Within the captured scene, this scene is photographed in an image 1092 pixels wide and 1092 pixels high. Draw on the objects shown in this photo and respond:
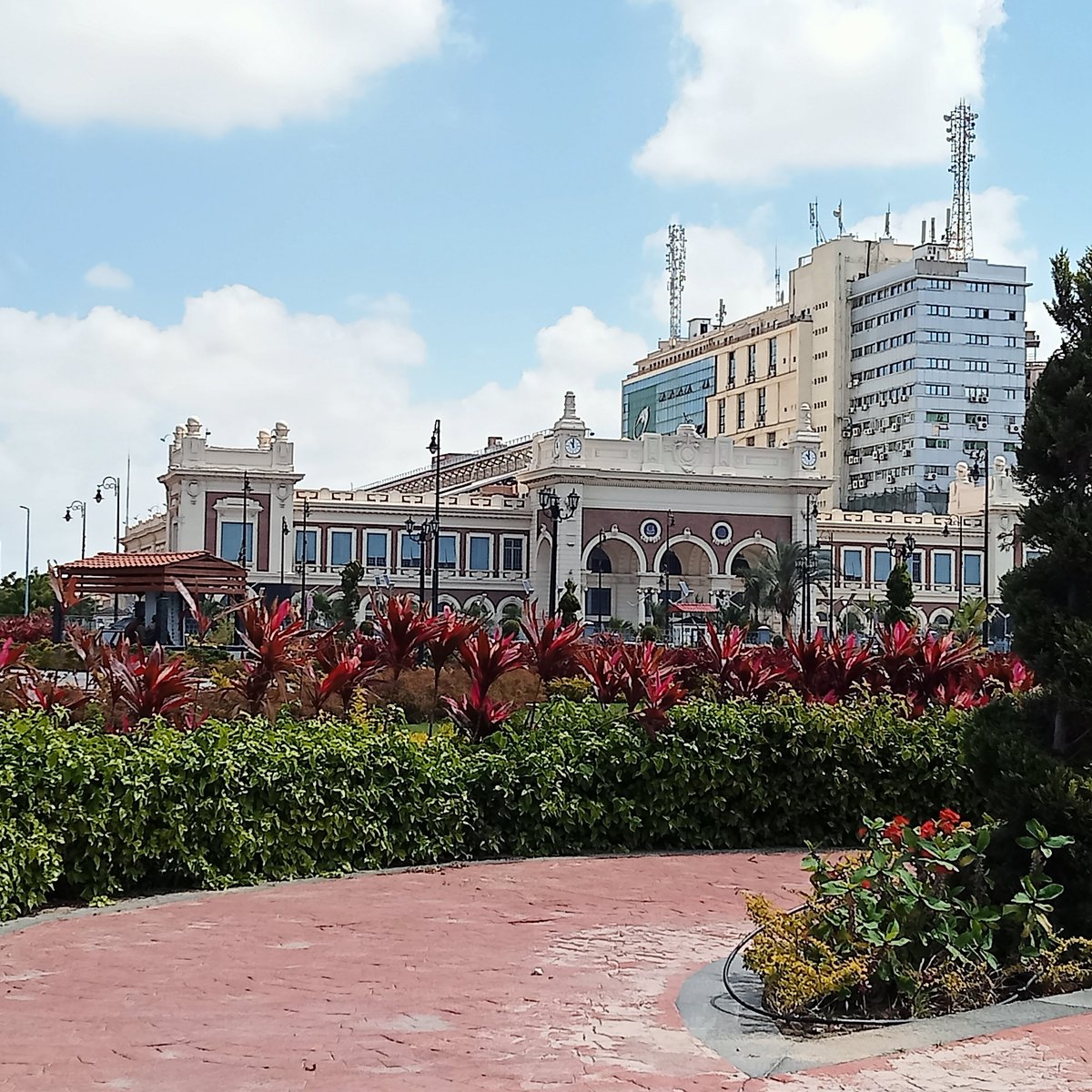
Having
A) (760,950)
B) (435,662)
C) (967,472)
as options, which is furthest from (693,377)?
(760,950)

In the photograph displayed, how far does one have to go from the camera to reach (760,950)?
5754 millimetres

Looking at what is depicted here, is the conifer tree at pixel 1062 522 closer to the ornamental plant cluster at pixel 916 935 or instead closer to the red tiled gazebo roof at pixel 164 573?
the ornamental plant cluster at pixel 916 935

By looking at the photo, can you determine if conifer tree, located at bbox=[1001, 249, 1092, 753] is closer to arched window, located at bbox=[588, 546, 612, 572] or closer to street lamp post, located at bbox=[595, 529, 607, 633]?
street lamp post, located at bbox=[595, 529, 607, 633]

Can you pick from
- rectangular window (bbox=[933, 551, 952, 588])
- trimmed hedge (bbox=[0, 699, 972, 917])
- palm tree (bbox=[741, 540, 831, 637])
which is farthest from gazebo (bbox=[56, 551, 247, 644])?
rectangular window (bbox=[933, 551, 952, 588])

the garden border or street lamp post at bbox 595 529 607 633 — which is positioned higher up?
street lamp post at bbox 595 529 607 633

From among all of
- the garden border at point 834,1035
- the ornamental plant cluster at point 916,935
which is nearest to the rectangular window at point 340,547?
the ornamental plant cluster at point 916,935

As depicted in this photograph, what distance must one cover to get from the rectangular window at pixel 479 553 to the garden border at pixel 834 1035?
216 feet

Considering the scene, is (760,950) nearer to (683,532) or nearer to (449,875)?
(449,875)

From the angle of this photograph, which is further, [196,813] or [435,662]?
[435,662]

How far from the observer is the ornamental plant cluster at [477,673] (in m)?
9.92

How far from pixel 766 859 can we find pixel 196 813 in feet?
11.9

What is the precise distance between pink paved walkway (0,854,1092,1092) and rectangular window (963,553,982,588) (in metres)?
70.1

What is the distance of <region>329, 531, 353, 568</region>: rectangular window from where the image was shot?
69.8 m

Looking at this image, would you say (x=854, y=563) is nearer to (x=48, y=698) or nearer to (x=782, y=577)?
(x=782, y=577)
